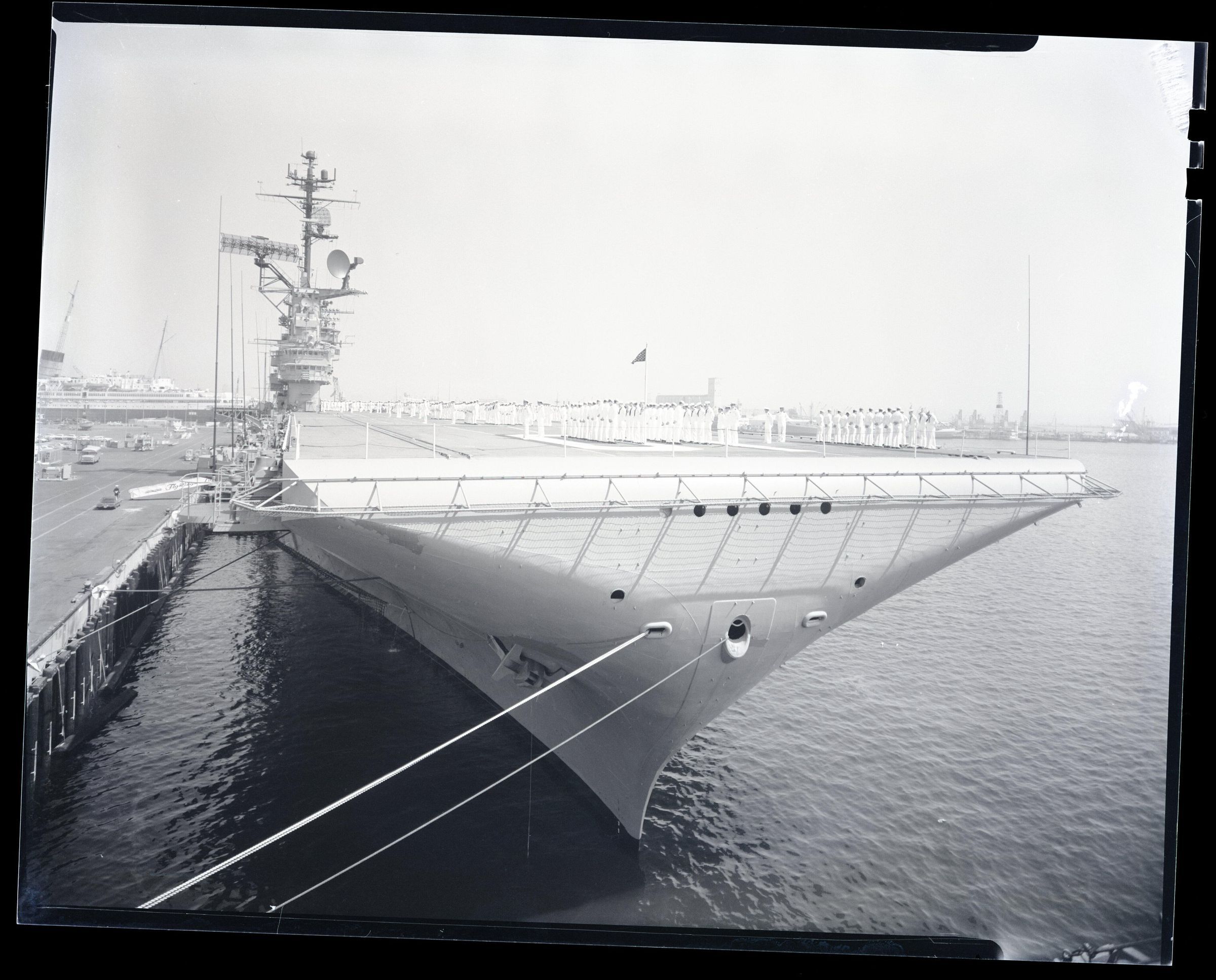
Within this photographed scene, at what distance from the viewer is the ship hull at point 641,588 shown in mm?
5098

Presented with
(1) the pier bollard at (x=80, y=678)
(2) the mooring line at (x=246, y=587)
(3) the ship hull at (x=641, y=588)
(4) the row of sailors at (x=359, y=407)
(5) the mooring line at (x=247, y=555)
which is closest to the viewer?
(3) the ship hull at (x=641, y=588)

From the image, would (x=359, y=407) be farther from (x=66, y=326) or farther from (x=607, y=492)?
(x=607, y=492)

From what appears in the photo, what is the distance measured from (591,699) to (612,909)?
1.66 m

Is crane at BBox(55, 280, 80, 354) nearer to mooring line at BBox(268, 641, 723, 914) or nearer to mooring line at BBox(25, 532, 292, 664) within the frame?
mooring line at BBox(25, 532, 292, 664)

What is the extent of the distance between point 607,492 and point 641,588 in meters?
0.95

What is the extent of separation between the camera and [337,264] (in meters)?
5.95

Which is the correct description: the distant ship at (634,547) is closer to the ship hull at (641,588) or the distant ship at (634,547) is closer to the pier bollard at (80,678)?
the ship hull at (641,588)

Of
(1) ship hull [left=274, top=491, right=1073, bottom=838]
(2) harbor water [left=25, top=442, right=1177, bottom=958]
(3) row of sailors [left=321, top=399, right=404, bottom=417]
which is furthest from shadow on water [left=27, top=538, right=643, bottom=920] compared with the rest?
(3) row of sailors [left=321, top=399, right=404, bottom=417]

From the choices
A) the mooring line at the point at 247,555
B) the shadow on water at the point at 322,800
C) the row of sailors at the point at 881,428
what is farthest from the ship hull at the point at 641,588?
the mooring line at the point at 247,555

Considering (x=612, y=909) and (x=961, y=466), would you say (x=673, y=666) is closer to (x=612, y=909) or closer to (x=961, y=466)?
(x=612, y=909)

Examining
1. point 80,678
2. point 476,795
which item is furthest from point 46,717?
point 476,795

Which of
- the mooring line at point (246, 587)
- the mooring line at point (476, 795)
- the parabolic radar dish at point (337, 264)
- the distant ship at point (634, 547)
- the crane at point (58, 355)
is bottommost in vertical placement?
the mooring line at point (476, 795)

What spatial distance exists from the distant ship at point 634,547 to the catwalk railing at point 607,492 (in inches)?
0.6

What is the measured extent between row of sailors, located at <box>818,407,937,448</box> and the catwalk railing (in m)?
1.37
